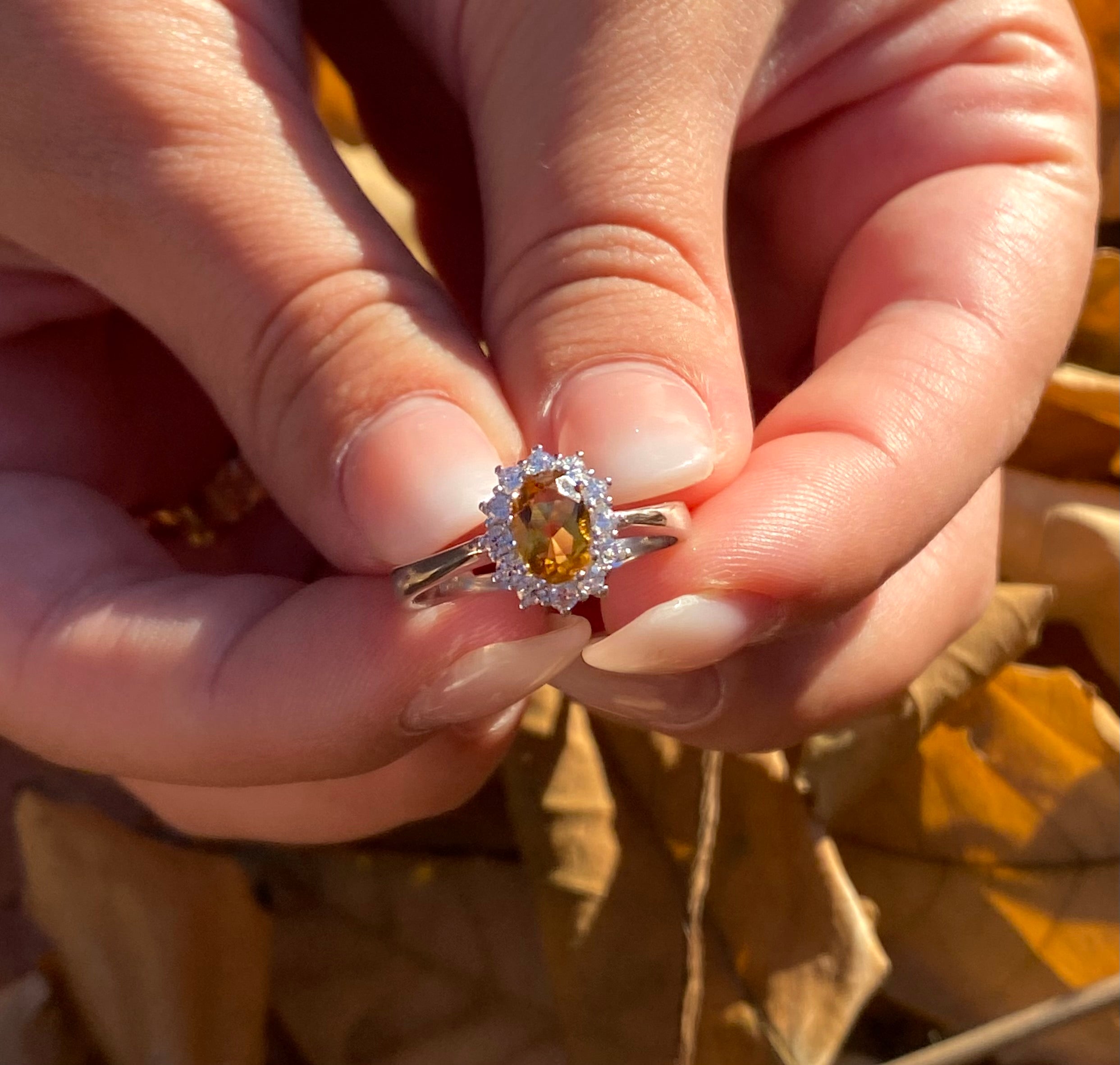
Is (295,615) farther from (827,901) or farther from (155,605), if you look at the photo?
(827,901)

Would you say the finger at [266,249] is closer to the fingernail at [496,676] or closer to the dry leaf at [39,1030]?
the fingernail at [496,676]

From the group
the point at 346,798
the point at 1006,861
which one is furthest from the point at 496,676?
the point at 1006,861

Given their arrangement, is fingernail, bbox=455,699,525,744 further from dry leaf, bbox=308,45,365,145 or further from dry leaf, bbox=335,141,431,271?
dry leaf, bbox=308,45,365,145

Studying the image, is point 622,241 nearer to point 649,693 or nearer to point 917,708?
point 649,693

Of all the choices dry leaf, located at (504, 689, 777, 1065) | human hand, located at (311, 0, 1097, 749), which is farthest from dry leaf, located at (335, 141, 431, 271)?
dry leaf, located at (504, 689, 777, 1065)

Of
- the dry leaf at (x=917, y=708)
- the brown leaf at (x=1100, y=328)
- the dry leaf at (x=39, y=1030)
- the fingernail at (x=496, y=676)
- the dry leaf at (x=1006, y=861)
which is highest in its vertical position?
the fingernail at (x=496, y=676)

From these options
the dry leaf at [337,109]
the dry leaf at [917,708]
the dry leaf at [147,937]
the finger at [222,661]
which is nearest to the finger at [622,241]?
the finger at [222,661]
